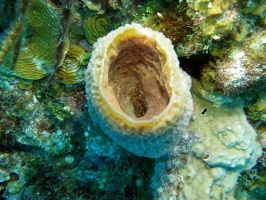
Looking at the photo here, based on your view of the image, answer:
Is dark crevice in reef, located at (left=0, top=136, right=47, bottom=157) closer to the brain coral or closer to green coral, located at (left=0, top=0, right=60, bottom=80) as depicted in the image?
green coral, located at (left=0, top=0, right=60, bottom=80)

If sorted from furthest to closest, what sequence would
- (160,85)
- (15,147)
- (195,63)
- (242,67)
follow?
(15,147), (195,63), (160,85), (242,67)

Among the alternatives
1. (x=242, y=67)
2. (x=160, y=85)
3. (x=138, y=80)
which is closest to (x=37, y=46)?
(x=138, y=80)

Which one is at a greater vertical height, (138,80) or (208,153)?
(138,80)

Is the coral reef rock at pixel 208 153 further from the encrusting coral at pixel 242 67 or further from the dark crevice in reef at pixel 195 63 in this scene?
the encrusting coral at pixel 242 67

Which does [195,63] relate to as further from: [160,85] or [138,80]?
[138,80]

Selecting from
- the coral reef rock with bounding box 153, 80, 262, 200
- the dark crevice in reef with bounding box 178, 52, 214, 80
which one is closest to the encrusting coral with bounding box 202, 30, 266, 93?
the dark crevice in reef with bounding box 178, 52, 214, 80

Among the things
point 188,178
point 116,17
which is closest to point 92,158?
point 188,178
